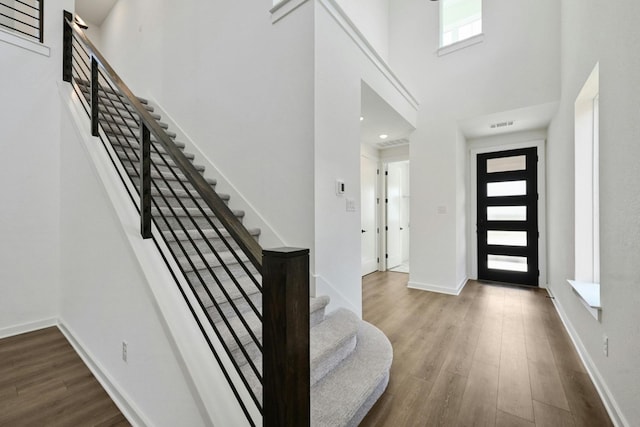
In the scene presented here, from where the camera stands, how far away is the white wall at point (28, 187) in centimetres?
273

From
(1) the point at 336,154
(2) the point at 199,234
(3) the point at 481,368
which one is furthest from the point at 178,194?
(3) the point at 481,368

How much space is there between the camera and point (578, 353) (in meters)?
2.38

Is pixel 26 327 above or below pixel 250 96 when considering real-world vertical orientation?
below

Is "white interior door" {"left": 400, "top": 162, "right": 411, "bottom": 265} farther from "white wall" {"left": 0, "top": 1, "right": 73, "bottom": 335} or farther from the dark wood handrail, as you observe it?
"white wall" {"left": 0, "top": 1, "right": 73, "bottom": 335}

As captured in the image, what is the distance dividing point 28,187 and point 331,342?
3529 millimetres

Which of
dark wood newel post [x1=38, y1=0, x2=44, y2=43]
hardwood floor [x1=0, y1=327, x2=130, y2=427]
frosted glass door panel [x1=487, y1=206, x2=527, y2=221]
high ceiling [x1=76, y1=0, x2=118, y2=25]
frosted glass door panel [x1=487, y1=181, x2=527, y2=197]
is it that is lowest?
hardwood floor [x1=0, y1=327, x2=130, y2=427]

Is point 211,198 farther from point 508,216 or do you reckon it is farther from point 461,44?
point 508,216

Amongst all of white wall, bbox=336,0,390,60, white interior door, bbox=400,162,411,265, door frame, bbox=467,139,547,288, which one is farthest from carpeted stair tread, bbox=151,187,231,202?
white interior door, bbox=400,162,411,265

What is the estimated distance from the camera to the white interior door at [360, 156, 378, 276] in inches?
202

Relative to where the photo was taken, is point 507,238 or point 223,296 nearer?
point 223,296

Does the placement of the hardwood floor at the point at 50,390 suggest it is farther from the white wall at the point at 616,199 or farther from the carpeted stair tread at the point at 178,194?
the white wall at the point at 616,199

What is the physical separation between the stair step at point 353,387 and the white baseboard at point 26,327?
3.13 m

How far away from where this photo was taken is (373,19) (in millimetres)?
4164

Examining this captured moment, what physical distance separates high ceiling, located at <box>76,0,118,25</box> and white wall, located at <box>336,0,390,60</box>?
17.1ft
